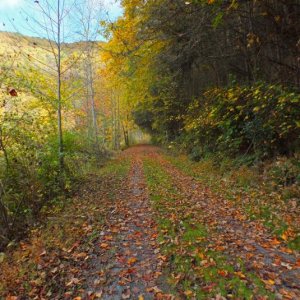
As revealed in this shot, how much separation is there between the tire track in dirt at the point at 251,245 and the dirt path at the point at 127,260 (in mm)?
1200

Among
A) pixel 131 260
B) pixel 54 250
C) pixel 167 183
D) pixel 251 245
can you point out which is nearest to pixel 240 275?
pixel 251 245

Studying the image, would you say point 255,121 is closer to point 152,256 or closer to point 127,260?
point 152,256

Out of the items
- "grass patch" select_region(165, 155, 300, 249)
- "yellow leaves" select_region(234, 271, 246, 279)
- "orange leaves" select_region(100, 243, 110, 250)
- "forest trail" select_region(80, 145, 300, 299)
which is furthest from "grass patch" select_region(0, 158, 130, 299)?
"grass patch" select_region(165, 155, 300, 249)

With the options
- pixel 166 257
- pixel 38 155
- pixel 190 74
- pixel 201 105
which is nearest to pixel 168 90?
pixel 190 74

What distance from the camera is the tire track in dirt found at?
357 centimetres

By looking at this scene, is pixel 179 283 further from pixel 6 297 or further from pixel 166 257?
pixel 6 297

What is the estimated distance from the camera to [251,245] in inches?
182

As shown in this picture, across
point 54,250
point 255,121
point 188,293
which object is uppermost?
point 255,121

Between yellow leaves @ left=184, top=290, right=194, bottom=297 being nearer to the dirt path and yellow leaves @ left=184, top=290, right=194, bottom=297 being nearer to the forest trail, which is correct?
the forest trail

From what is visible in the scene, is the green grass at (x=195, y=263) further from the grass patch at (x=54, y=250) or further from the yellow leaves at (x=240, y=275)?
the grass patch at (x=54, y=250)

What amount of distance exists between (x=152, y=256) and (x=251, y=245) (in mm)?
1774

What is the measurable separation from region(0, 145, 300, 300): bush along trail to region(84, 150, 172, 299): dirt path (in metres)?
0.01

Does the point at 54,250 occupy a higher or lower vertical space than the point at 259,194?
lower

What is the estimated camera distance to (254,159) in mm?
8945
